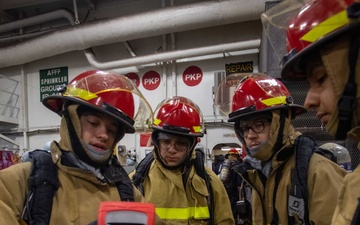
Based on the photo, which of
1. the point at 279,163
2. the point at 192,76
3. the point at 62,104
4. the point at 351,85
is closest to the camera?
the point at 351,85

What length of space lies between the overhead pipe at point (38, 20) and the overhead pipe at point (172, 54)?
102cm

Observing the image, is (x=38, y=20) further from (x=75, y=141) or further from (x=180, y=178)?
(x=75, y=141)

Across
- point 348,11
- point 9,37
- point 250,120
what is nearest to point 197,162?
point 250,120

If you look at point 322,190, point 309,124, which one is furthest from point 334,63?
point 309,124

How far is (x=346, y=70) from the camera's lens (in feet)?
2.83

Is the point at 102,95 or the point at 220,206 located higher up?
the point at 102,95

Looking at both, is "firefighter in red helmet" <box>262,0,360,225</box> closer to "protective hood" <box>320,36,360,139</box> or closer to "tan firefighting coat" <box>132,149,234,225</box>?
"protective hood" <box>320,36,360,139</box>

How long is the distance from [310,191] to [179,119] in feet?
3.85

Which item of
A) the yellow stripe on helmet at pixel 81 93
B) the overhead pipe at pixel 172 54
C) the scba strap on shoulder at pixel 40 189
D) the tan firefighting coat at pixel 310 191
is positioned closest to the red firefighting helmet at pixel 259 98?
the tan firefighting coat at pixel 310 191

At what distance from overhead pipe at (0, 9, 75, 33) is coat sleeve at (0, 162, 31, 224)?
6.04 m

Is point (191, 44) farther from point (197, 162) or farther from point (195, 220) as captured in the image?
point (195, 220)

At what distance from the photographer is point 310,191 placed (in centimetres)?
153

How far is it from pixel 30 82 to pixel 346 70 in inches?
302

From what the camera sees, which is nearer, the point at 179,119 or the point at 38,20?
the point at 179,119
